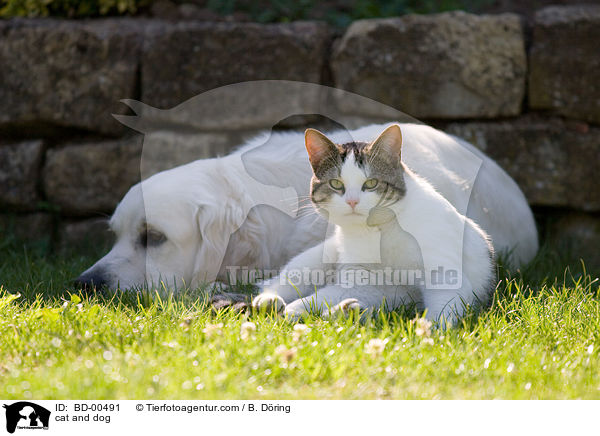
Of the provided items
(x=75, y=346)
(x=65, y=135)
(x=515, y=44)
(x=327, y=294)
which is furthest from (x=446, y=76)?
(x=75, y=346)

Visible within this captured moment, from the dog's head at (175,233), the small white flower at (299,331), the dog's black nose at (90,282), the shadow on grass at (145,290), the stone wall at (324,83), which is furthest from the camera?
the stone wall at (324,83)

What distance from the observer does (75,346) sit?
2477 mm

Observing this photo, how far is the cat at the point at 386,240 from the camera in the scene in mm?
2832

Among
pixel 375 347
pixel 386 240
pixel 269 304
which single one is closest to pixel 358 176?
pixel 386 240

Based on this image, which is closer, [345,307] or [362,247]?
Answer: [345,307]

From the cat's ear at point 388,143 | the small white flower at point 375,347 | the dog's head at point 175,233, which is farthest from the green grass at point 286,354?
the cat's ear at point 388,143

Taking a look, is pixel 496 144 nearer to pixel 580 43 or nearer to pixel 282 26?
pixel 580 43

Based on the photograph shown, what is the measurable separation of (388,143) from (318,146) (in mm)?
302

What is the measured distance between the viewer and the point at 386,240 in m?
2.90

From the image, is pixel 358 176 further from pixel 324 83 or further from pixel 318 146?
pixel 324 83

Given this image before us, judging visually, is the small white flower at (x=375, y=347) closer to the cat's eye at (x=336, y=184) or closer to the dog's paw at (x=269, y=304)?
the dog's paw at (x=269, y=304)

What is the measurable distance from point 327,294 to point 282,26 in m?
2.70
